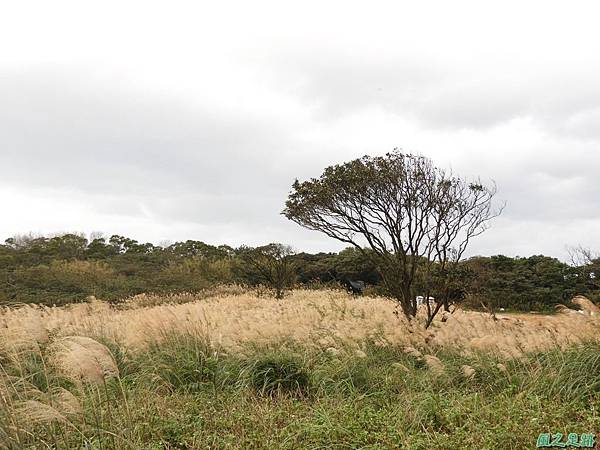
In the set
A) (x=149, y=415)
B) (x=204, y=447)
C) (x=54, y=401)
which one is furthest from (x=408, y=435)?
(x=54, y=401)

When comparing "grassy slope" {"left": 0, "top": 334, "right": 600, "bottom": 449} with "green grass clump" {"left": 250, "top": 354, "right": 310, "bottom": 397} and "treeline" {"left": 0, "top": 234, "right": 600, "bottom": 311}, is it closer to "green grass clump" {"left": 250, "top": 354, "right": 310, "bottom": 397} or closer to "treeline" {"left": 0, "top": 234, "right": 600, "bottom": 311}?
"green grass clump" {"left": 250, "top": 354, "right": 310, "bottom": 397}

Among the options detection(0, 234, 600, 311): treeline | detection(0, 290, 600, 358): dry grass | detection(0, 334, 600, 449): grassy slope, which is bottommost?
detection(0, 334, 600, 449): grassy slope

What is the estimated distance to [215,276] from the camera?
97.6ft

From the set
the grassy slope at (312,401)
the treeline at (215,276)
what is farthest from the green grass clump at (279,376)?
the treeline at (215,276)

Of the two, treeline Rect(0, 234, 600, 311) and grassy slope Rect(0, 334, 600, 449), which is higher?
treeline Rect(0, 234, 600, 311)

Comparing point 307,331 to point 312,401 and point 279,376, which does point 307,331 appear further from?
point 312,401

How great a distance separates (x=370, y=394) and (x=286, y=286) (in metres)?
18.8

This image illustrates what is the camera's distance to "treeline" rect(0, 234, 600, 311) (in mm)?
21859

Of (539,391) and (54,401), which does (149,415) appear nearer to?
(54,401)

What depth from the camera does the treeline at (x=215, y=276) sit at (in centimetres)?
2186

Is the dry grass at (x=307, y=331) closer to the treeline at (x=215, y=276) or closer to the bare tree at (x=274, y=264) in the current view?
the treeline at (x=215, y=276)

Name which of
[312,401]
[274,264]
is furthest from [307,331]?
[274,264]

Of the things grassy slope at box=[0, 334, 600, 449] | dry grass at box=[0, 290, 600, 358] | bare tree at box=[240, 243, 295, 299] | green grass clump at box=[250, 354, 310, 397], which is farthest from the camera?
bare tree at box=[240, 243, 295, 299]

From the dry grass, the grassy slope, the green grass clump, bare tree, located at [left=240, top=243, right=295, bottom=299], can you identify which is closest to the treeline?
bare tree, located at [left=240, top=243, right=295, bottom=299]
